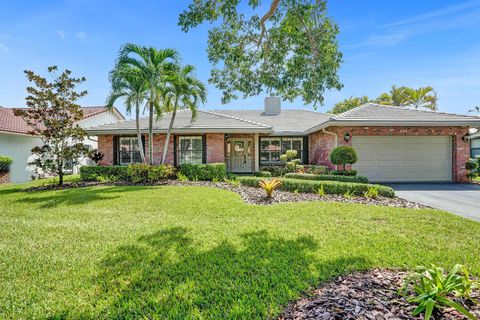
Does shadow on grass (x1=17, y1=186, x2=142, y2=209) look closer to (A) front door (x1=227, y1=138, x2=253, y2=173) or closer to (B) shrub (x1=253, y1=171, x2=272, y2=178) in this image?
(B) shrub (x1=253, y1=171, x2=272, y2=178)

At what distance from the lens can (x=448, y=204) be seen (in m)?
8.41

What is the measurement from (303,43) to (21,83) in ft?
42.3

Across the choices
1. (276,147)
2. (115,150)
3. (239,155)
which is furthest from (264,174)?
(115,150)

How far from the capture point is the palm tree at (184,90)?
13.0m

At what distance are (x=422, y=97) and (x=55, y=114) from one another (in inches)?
1387

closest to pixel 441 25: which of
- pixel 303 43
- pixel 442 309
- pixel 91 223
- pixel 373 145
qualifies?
pixel 303 43

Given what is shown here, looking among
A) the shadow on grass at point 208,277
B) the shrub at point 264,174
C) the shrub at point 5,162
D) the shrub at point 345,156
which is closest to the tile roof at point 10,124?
the shrub at point 5,162

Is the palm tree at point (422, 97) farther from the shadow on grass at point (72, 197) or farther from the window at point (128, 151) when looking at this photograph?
the shadow on grass at point (72, 197)

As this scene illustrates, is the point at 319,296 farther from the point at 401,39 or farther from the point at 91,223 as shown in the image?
the point at 401,39

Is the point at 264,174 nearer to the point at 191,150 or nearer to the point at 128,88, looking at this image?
the point at 191,150

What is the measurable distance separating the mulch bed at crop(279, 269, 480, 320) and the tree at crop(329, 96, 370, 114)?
112 feet

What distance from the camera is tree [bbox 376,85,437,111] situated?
29.6 metres

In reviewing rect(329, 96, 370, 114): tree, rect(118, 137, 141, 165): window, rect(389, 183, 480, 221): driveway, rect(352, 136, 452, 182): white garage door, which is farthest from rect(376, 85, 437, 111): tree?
rect(118, 137, 141, 165): window

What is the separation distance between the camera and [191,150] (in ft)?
53.9
